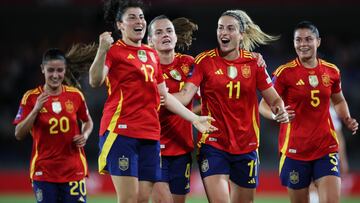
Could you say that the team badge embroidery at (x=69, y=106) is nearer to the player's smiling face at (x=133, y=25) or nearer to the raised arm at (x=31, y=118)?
the raised arm at (x=31, y=118)

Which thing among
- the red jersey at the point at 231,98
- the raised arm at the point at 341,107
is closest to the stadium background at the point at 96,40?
the raised arm at the point at 341,107

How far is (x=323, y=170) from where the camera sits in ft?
27.6

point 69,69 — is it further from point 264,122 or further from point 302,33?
point 264,122

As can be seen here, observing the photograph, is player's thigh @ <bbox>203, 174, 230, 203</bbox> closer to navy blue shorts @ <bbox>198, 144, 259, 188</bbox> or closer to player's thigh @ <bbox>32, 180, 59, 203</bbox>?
navy blue shorts @ <bbox>198, 144, 259, 188</bbox>

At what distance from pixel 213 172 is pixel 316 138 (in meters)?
1.31

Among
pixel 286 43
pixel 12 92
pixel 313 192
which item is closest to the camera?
pixel 313 192

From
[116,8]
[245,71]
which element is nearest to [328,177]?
[245,71]

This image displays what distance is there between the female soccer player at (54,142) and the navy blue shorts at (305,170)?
2.23 m

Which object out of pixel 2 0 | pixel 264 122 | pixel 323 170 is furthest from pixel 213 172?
pixel 2 0

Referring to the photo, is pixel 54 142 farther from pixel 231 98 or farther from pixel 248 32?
pixel 248 32

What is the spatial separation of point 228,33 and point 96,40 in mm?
9246

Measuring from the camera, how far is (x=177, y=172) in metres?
8.40

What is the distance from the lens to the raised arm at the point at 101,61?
6.81 metres

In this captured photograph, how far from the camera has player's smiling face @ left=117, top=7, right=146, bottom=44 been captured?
7.31 meters
